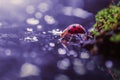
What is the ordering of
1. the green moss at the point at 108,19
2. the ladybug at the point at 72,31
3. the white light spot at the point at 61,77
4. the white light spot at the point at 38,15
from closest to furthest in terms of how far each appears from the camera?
1. the white light spot at the point at 61,77
2. the green moss at the point at 108,19
3. the ladybug at the point at 72,31
4. the white light spot at the point at 38,15

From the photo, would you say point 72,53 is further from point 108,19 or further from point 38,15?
point 38,15

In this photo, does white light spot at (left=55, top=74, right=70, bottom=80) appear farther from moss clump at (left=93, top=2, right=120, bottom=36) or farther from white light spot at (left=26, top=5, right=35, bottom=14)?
white light spot at (left=26, top=5, right=35, bottom=14)

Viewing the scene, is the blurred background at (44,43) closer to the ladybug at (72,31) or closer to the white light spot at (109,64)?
the white light spot at (109,64)

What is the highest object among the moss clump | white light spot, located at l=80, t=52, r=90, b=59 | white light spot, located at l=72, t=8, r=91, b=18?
white light spot, located at l=72, t=8, r=91, b=18

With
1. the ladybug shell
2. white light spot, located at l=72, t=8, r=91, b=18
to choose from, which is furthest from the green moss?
white light spot, located at l=72, t=8, r=91, b=18

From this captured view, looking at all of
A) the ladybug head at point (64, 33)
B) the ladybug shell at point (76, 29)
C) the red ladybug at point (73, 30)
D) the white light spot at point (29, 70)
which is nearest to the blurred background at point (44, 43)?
the white light spot at point (29, 70)

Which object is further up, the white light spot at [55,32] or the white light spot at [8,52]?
the white light spot at [55,32]

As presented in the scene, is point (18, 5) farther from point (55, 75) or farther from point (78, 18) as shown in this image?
point (55, 75)

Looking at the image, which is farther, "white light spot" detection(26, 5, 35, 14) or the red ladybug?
"white light spot" detection(26, 5, 35, 14)

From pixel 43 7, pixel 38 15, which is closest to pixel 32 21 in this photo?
pixel 38 15
